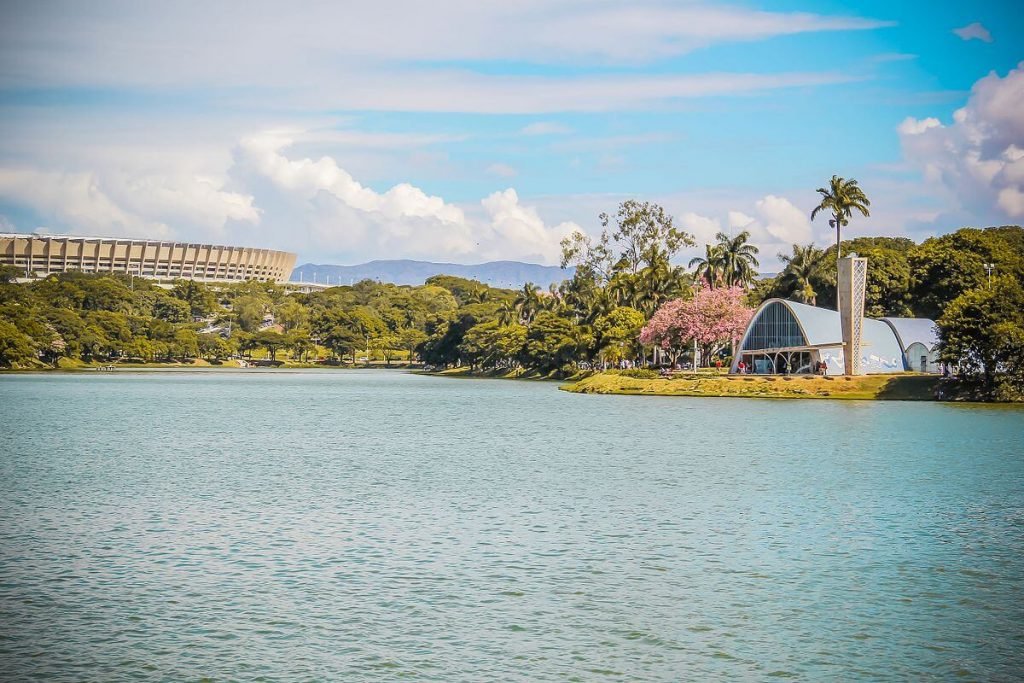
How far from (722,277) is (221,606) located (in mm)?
109279

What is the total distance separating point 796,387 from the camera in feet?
291

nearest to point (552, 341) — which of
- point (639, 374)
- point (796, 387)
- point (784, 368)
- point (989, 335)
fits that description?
point (639, 374)

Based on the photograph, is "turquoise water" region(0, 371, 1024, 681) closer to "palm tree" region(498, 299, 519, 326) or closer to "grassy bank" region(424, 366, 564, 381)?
"grassy bank" region(424, 366, 564, 381)

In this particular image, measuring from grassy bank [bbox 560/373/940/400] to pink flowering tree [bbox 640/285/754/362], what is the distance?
889cm

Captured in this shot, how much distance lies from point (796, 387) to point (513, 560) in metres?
68.5

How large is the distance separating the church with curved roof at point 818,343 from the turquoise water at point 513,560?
149 feet

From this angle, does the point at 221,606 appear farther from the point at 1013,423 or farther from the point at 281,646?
the point at 1013,423

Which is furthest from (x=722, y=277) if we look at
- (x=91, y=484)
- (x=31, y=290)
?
(x=31, y=290)

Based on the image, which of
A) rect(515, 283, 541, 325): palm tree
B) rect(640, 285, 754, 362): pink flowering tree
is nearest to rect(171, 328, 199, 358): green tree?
rect(515, 283, 541, 325): palm tree

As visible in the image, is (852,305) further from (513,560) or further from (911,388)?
(513,560)

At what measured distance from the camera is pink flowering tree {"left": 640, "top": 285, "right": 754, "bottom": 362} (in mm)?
107312

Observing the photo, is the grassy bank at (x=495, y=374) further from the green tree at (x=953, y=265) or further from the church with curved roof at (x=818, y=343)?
the green tree at (x=953, y=265)

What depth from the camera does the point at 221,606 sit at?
19859 mm

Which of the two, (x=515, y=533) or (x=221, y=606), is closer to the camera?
(x=221, y=606)
